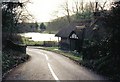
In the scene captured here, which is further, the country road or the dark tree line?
the dark tree line

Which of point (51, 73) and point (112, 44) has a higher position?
point (112, 44)

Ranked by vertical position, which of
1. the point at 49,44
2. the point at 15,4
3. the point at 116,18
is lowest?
the point at 49,44

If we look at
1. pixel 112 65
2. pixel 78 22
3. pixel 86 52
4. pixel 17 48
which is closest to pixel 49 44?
pixel 78 22

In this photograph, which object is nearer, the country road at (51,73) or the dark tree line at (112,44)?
the country road at (51,73)

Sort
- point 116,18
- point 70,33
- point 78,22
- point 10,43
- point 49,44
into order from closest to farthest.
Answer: point 116,18
point 10,43
point 70,33
point 78,22
point 49,44

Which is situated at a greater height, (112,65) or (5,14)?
(5,14)

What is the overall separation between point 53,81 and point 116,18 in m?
7.08

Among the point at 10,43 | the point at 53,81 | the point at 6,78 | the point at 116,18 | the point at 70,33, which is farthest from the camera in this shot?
the point at 70,33

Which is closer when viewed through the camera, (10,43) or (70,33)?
(10,43)

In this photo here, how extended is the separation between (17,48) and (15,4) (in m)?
11.6

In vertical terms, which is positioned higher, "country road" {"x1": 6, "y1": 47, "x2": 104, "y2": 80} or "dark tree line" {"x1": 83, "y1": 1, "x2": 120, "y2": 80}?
"dark tree line" {"x1": 83, "y1": 1, "x2": 120, "y2": 80}

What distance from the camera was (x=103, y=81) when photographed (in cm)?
1588

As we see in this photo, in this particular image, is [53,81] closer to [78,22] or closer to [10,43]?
[10,43]

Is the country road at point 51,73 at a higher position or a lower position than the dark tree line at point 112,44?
lower
